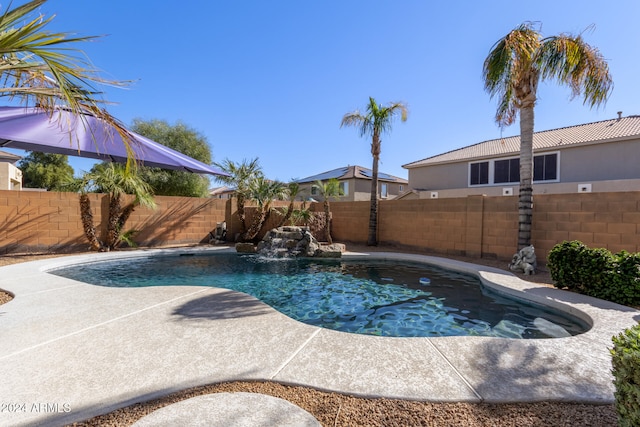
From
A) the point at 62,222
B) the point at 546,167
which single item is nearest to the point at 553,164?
the point at 546,167

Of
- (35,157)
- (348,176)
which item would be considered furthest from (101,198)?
(35,157)

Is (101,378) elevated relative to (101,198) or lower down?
lower down

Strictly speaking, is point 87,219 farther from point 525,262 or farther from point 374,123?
point 525,262

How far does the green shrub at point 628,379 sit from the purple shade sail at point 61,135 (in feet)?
16.6

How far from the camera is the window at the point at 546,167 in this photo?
16000mm

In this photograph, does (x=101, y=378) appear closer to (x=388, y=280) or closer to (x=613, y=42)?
(x=388, y=280)

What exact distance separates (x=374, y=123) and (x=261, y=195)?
589 centimetres

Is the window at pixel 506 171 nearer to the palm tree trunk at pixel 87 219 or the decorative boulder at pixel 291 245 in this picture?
the decorative boulder at pixel 291 245

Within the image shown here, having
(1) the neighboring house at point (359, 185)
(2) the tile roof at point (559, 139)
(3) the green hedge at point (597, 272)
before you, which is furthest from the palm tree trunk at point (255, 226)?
(1) the neighboring house at point (359, 185)

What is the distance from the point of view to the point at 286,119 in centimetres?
1700

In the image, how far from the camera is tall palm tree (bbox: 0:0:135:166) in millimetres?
2390

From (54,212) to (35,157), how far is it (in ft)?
88.8

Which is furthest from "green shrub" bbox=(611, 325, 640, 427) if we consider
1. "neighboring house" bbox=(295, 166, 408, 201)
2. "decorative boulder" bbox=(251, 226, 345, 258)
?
"neighboring house" bbox=(295, 166, 408, 201)

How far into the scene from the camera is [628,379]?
1.73 metres
